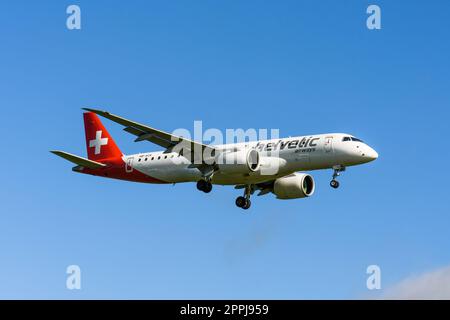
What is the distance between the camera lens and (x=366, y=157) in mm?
53781

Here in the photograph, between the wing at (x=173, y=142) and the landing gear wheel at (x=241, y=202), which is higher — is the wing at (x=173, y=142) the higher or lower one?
the higher one

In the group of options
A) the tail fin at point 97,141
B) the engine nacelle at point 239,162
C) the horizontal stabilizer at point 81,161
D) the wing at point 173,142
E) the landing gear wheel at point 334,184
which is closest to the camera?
the wing at point 173,142

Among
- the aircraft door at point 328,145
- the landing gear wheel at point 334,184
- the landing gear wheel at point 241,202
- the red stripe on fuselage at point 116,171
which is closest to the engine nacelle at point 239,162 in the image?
the aircraft door at point 328,145

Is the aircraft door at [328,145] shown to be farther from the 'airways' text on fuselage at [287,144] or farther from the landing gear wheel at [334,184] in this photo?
the landing gear wheel at [334,184]

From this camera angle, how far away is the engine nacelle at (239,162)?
5450cm

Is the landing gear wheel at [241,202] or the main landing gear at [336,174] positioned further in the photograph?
the landing gear wheel at [241,202]

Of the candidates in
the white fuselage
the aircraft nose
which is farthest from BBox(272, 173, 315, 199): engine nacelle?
the aircraft nose

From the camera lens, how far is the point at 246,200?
6003 centimetres

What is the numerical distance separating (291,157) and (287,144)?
99 centimetres
